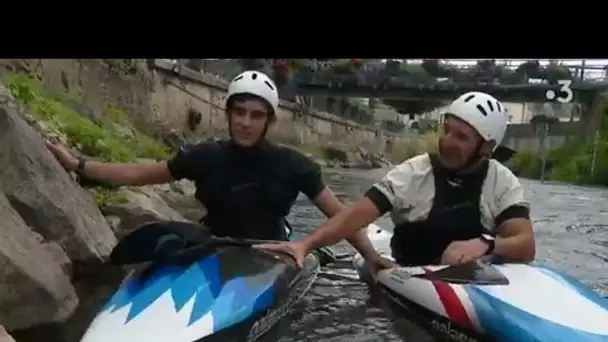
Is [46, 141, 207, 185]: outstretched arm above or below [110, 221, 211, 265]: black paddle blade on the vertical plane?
above

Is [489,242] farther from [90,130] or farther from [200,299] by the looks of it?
[90,130]

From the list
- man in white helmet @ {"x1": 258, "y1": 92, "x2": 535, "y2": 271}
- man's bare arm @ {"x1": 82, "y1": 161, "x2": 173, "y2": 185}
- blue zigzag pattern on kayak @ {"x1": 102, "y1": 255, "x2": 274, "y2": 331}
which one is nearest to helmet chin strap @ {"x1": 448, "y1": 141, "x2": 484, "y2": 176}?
man in white helmet @ {"x1": 258, "y1": 92, "x2": 535, "y2": 271}

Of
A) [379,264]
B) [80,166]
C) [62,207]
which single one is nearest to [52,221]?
[62,207]

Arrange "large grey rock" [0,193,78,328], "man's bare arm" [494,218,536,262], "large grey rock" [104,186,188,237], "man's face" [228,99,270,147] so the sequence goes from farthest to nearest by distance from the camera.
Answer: "large grey rock" [104,186,188,237] → "man's face" [228,99,270,147] → "man's bare arm" [494,218,536,262] → "large grey rock" [0,193,78,328]

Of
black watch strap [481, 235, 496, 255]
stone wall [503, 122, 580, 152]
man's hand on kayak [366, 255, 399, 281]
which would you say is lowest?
man's hand on kayak [366, 255, 399, 281]

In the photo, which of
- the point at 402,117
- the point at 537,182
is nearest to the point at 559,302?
the point at 537,182

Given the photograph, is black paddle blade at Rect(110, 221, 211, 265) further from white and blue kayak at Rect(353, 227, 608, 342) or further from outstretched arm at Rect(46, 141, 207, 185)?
white and blue kayak at Rect(353, 227, 608, 342)

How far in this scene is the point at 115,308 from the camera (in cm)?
156

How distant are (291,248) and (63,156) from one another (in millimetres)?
605

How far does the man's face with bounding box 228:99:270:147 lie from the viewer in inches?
75.1

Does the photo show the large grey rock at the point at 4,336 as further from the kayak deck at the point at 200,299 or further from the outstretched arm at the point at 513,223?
the outstretched arm at the point at 513,223

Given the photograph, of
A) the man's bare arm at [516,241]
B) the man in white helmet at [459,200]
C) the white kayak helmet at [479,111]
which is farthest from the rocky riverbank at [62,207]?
the man's bare arm at [516,241]

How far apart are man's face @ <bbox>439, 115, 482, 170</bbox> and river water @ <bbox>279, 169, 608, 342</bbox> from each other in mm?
151
